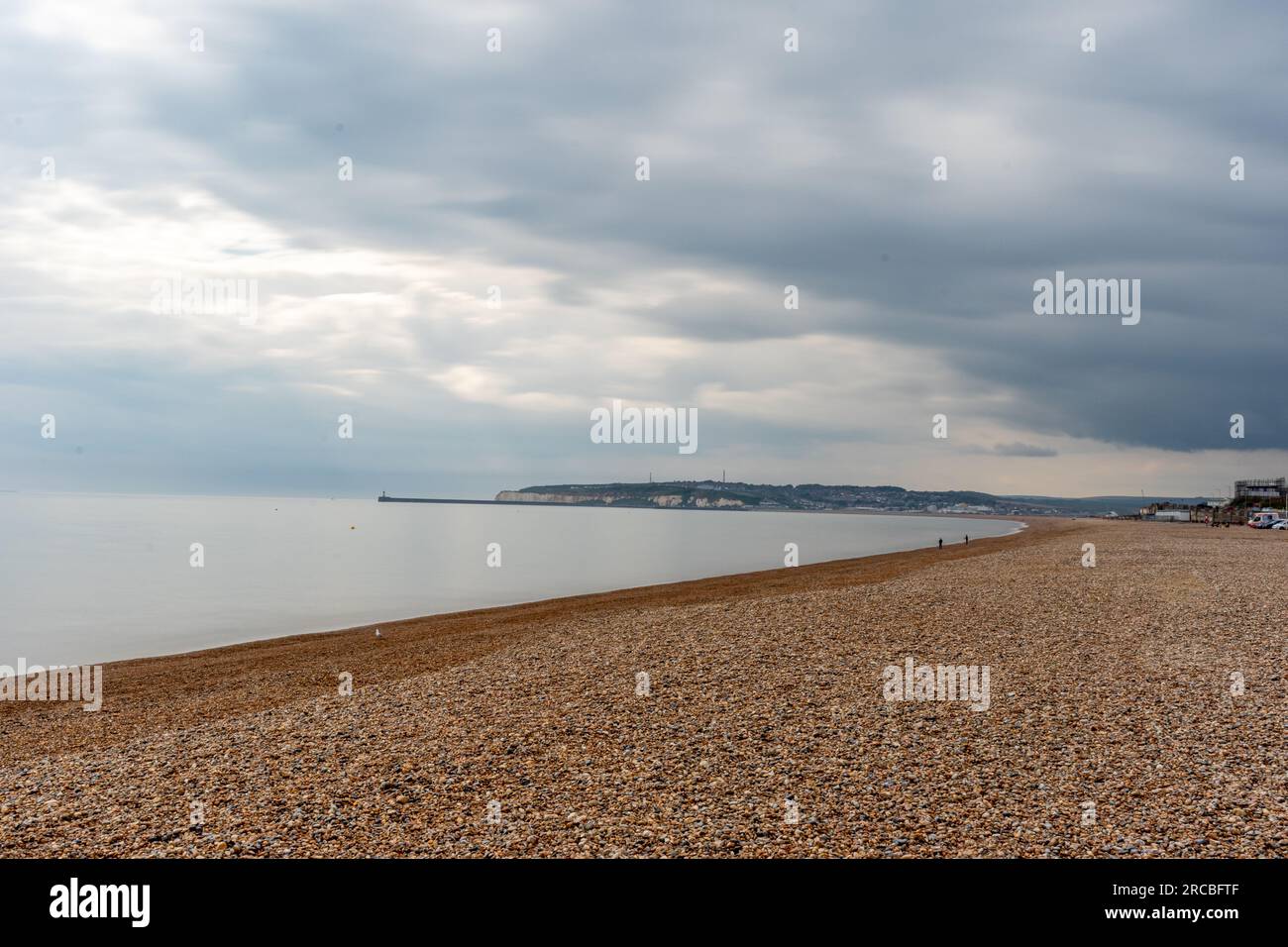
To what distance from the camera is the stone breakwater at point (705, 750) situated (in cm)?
718

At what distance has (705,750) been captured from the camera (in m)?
9.34

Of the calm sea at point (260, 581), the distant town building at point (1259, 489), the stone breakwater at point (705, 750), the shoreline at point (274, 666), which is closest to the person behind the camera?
the stone breakwater at point (705, 750)

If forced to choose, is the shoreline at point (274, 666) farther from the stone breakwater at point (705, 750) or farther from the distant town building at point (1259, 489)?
the distant town building at point (1259, 489)

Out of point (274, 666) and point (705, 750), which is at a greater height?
point (705, 750)

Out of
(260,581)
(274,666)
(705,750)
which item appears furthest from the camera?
(260,581)

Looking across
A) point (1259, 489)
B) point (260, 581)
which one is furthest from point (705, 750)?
point (1259, 489)

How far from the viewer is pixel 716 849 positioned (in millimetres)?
6844

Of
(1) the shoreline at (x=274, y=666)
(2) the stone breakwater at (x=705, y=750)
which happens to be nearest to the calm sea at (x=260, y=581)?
(1) the shoreline at (x=274, y=666)

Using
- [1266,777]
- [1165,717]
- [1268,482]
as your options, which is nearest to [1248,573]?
[1165,717]

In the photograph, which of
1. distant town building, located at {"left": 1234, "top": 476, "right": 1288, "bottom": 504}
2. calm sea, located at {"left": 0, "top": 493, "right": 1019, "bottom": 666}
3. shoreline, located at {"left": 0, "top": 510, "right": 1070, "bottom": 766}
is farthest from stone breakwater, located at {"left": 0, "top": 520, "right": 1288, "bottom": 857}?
distant town building, located at {"left": 1234, "top": 476, "right": 1288, "bottom": 504}

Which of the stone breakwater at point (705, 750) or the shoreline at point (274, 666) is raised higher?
the stone breakwater at point (705, 750)

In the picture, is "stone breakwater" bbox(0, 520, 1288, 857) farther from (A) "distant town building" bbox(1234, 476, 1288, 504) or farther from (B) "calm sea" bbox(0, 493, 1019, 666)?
(A) "distant town building" bbox(1234, 476, 1288, 504)

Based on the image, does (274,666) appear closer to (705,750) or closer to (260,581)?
(705,750)
